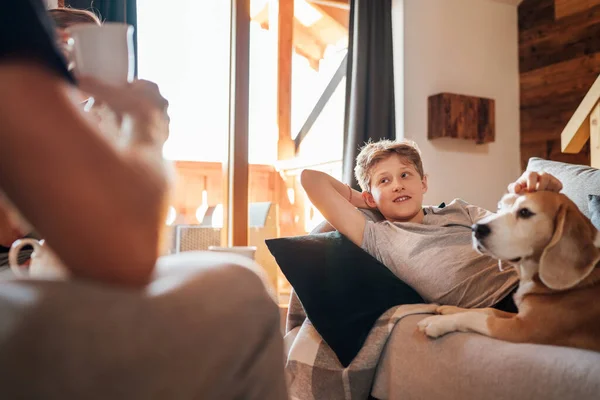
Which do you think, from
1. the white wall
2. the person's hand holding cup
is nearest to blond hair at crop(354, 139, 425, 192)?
the person's hand holding cup

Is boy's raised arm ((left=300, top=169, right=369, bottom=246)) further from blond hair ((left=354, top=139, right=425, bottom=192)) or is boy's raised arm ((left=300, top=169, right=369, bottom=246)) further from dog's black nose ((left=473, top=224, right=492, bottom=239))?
dog's black nose ((left=473, top=224, right=492, bottom=239))

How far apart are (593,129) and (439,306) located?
1.50 metres

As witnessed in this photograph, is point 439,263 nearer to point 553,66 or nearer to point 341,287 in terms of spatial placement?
point 341,287

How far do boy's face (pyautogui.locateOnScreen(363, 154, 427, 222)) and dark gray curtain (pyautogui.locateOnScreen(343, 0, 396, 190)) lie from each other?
5.29ft

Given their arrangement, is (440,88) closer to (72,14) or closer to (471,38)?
(471,38)

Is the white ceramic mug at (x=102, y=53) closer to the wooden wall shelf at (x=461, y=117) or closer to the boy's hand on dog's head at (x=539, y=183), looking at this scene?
the boy's hand on dog's head at (x=539, y=183)

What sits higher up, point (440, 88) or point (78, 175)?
point (440, 88)

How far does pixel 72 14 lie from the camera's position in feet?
4.91

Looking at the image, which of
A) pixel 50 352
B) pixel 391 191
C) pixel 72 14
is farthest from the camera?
pixel 391 191

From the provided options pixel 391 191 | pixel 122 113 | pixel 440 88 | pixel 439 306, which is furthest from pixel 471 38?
pixel 122 113

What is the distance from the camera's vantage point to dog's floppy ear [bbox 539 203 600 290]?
1227mm

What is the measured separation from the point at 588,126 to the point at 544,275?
1.69 m

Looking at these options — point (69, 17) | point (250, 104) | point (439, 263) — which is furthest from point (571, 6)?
point (69, 17)

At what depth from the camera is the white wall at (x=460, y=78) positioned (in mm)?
3787
